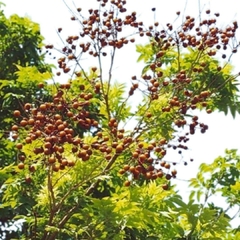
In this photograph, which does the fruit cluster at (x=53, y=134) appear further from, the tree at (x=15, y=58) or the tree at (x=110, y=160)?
the tree at (x=15, y=58)

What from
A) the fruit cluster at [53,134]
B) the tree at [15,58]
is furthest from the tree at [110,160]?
the tree at [15,58]

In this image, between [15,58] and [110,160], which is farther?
[15,58]

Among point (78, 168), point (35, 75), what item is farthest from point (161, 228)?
point (35, 75)

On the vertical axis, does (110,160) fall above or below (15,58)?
below

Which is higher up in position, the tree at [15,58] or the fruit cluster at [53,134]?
the tree at [15,58]

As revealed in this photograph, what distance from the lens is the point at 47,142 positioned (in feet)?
14.8

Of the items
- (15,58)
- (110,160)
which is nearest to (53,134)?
(110,160)

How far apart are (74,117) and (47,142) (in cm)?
64

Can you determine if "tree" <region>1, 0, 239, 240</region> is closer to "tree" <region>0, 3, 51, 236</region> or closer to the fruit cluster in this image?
the fruit cluster

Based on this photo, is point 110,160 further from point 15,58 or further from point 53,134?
point 15,58

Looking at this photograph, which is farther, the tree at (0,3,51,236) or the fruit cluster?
the tree at (0,3,51,236)

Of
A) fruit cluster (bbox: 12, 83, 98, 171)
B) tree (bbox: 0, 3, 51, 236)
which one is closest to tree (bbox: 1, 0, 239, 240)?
fruit cluster (bbox: 12, 83, 98, 171)

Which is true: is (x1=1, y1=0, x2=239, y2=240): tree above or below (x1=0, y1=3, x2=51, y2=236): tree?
below

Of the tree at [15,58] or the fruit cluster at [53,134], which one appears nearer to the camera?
the fruit cluster at [53,134]
